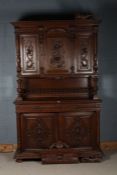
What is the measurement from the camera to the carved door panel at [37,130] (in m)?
4.29

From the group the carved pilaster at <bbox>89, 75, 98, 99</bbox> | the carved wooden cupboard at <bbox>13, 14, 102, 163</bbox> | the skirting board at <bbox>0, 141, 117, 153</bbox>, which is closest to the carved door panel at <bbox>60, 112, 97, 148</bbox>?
the carved wooden cupboard at <bbox>13, 14, 102, 163</bbox>

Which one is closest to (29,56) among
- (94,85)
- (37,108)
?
(37,108)

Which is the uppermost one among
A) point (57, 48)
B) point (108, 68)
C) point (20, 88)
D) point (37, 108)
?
point (57, 48)

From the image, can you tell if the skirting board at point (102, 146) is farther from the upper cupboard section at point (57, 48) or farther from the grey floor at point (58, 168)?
the upper cupboard section at point (57, 48)

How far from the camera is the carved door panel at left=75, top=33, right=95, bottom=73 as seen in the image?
4.33m

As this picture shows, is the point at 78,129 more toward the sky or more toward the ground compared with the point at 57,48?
more toward the ground

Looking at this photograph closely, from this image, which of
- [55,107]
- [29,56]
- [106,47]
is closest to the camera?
[55,107]

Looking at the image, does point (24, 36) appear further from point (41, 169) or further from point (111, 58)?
point (41, 169)

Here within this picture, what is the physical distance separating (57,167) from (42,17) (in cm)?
218

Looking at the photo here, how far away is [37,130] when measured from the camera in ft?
14.1

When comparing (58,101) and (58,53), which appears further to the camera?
(58,53)

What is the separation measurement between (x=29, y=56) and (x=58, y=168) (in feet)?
5.11

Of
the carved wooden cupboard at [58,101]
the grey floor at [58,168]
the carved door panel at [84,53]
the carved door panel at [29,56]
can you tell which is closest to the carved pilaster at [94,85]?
the carved wooden cupboard at [58,101]

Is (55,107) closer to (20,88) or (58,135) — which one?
(58,135)
